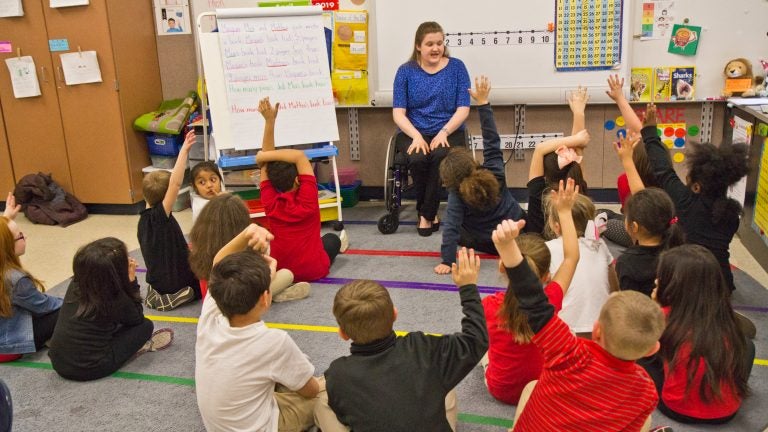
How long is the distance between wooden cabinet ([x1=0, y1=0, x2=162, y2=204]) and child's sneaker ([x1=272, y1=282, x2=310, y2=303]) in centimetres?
228

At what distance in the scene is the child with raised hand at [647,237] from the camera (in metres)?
2.38

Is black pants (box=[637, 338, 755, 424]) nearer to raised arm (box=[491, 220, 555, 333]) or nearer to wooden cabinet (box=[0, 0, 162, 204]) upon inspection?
raised arm (box=[491, 220, 555, 333])

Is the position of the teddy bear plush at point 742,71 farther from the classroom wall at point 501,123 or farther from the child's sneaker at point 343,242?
the child's sneaker at point 343,242

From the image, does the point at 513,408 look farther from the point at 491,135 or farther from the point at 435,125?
the point at 435,125

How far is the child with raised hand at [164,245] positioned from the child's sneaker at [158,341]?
32cm

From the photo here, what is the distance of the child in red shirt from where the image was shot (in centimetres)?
334

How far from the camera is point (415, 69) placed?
443cm

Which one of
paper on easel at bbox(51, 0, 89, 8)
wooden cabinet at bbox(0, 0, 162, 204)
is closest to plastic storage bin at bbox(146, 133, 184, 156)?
wooden cabinet at bbox(0, 0, 162, 204)

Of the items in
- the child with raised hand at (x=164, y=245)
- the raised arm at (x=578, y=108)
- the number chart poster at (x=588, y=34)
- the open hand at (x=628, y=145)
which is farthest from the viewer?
the number chart poster at (x=588, y=34)

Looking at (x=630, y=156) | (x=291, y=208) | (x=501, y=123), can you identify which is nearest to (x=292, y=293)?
(x=291, y=208)

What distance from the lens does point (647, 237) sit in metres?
2.45

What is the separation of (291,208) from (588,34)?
243cm

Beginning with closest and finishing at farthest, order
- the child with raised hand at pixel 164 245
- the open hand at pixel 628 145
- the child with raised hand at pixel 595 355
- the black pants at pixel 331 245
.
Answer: the child with raised hand at pixel 595 355, the open hand at pixel 628 145, the child with raised hand at pixel 164 245, the black pants at pixel 331 245

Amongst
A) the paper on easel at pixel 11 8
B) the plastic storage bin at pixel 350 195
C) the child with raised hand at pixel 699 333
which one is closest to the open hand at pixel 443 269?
the child with raised hand at pixel 699 333
